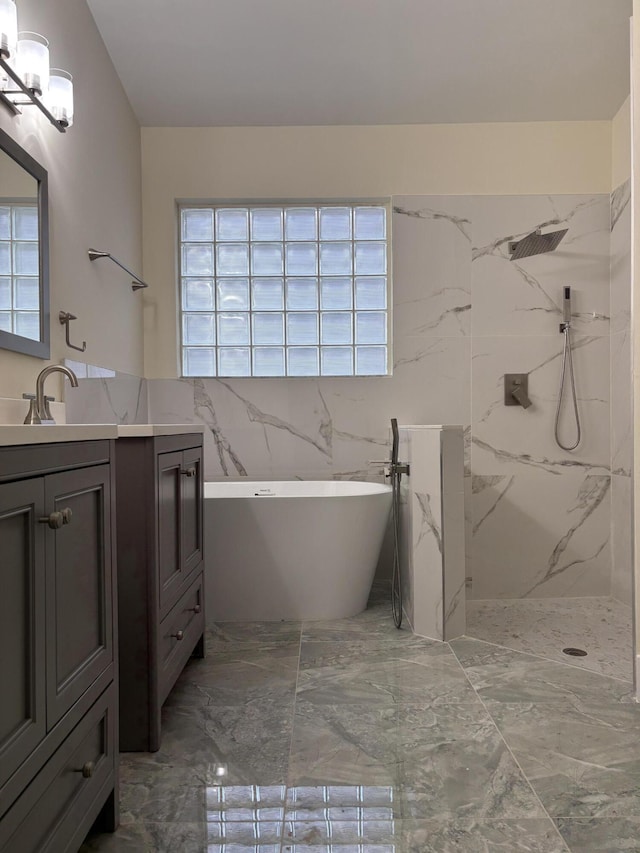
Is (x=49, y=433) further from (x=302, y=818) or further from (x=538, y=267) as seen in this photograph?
A: (x=538, y=267)

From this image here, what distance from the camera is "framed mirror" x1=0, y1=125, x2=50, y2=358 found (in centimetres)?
190

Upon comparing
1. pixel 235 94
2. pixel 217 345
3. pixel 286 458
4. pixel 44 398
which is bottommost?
pixel 286 458

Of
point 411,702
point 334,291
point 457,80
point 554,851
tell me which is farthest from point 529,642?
point 457,80

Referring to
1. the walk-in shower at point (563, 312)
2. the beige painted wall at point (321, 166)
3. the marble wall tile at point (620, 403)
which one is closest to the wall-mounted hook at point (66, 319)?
the beige painted wall at point (321, 166)

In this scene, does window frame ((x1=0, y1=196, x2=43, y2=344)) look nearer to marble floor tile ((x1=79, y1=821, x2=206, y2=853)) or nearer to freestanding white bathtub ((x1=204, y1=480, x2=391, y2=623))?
freestanding white bathtub ((x1=204, y1=480, x2=391, y2=623))

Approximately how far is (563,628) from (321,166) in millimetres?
2679

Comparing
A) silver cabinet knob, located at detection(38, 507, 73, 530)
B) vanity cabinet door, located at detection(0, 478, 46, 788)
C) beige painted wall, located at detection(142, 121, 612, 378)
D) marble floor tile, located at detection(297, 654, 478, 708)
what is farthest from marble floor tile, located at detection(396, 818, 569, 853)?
beige painted wall, located at detection(142, 121, 612, 378)

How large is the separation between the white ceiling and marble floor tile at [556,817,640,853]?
2.92 meters

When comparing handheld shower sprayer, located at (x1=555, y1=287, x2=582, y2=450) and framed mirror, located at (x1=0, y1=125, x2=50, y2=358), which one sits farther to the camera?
handheld shower sprayer, located at (x1=555, y1=287, x2=582, y2=450)

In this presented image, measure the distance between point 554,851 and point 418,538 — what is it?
5.01 feet

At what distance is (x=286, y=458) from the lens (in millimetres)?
3576

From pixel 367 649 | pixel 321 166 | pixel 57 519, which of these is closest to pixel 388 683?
pixel 367 649

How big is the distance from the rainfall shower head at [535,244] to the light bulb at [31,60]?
244 cm

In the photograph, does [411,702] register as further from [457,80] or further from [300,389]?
[457,80]
